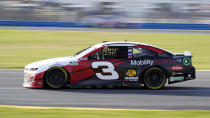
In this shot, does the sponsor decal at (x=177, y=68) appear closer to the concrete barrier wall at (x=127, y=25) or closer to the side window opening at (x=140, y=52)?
the side window opening at (x=140, y=52)

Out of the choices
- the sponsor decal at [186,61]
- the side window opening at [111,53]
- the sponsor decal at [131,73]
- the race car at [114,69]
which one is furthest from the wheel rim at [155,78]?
the side window opening at [111,53]

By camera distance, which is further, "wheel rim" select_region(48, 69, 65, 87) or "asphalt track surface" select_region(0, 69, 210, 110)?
"wheel rim" select_region(48, 69, 65, 87)

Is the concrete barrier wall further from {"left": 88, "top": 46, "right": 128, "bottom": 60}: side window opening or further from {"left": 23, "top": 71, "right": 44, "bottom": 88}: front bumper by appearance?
{"left": 23, "top": 71, "right": 44, "bottom": 88}: front bumper

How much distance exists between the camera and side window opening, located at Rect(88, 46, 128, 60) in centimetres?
1024

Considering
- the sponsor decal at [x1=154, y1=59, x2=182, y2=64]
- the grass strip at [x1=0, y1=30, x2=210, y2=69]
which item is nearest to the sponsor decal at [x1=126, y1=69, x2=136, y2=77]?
the sponsor decal at [x1=154, y1=59, x2=182, y2=64]

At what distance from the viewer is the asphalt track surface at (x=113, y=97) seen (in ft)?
27.8

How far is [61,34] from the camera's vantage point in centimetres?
3022

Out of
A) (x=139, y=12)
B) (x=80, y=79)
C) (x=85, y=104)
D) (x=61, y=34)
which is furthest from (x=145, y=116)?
(x=139, y=12)

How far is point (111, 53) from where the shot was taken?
1028cm

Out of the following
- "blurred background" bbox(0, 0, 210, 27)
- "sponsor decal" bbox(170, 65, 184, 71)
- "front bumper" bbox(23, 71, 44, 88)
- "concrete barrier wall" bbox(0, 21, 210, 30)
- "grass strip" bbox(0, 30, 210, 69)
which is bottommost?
"front bumper" bbox(23, 71, 44, 88)

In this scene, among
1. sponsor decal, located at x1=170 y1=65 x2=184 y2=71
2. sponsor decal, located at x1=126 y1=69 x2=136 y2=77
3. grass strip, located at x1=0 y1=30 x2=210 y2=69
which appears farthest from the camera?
grass strip, located at x1=0 y1=30 x2=210 y2=69

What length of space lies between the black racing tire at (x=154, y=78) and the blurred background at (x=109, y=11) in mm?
26261

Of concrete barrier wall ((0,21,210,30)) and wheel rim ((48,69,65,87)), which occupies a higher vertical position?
concrete barrier wall ((0,21,210,30))

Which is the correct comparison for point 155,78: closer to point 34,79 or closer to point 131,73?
point 131,73
